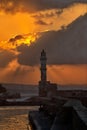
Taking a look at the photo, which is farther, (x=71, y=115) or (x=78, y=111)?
(x=71, y=115)

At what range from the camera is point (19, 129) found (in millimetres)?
64062

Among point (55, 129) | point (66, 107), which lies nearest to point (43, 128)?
point (66, 107)

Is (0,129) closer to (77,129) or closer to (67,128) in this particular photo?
(67,128)

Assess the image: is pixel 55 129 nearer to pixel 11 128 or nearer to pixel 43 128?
pixel 43 128

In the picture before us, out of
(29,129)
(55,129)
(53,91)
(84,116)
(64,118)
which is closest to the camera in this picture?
(84,116)

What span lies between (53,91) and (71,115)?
150 meters

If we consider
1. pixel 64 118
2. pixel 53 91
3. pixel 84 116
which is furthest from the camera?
pixel 53 91

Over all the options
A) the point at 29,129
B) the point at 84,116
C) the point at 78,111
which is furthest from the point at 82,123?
the point at 29,129

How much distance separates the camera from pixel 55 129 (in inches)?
1641

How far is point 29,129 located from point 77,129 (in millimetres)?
28194

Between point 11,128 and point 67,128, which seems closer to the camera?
point 67,128

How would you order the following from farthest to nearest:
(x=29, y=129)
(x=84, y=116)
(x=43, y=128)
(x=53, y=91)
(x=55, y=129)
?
(x=53, y=91)
(x=29, y=129)
(x=43, y=128)
(x=55, y=129)
(x=84, y=116)

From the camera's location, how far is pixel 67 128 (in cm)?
4231

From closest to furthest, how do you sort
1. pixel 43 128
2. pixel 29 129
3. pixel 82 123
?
pixel 82 123
pixel 43 128
pixel 29 129
